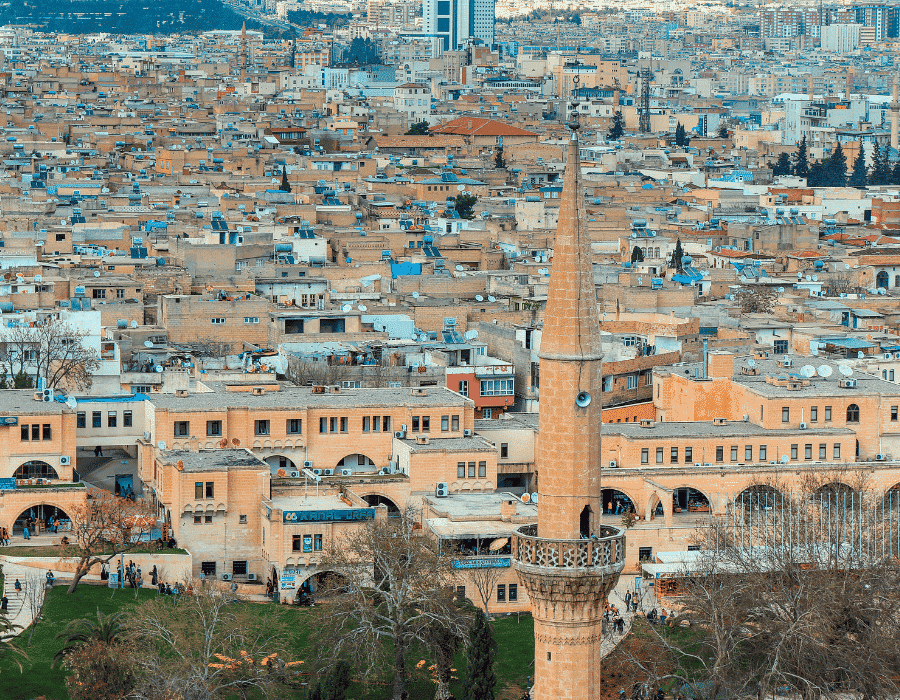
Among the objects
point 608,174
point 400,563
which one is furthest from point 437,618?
point 608,174

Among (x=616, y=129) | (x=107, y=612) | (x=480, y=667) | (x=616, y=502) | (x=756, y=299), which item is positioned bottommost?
(x=616, y=129)

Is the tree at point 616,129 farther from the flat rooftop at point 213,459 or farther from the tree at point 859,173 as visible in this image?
the flat rooftop at point 213,459

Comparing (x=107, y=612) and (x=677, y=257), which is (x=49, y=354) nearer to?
(x=107, y=612)

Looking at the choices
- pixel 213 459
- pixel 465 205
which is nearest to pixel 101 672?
pixel 213 459

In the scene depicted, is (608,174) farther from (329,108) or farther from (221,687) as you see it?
(221,687)

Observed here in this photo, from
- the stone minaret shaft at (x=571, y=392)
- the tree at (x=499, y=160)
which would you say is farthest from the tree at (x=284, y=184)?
the stone minaret shaft at (x=571, y=392)
